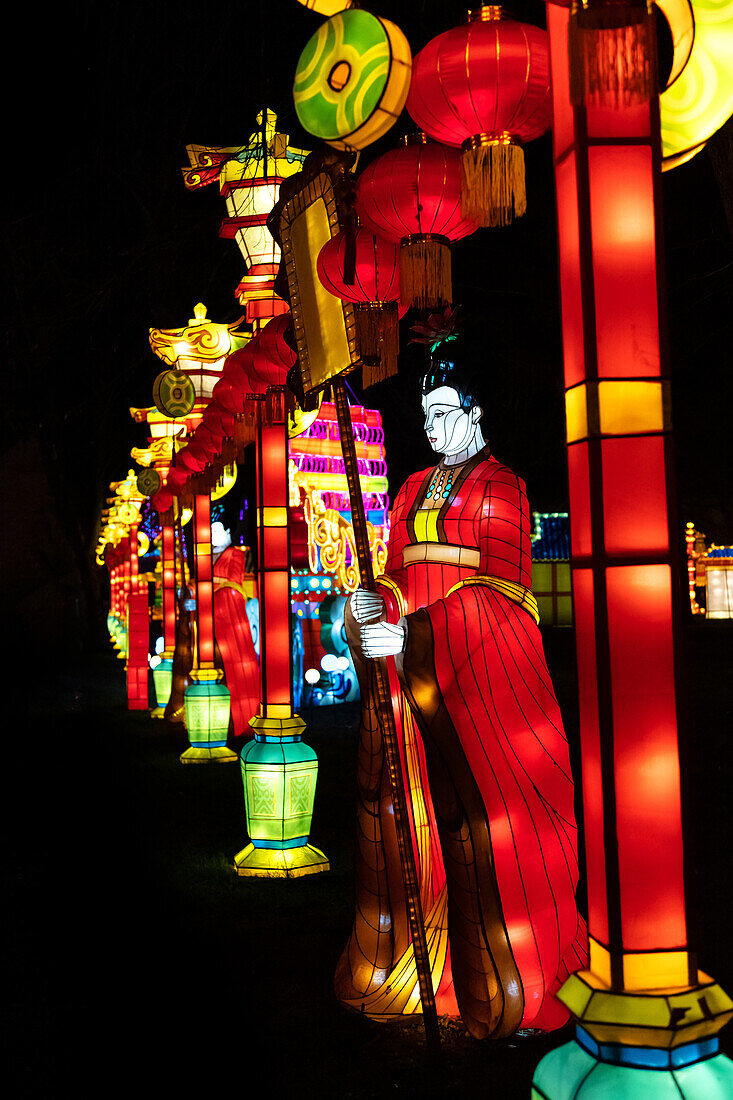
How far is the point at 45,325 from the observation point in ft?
36.0

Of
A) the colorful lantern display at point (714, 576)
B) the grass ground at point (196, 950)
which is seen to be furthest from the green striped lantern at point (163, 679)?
the colorful lantern display at point (714, 576)

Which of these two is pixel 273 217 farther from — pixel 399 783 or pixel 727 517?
pixel 727 517

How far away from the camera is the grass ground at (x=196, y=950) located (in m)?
3.67

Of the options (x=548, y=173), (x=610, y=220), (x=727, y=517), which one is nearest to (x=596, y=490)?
Answer: (x=610, y=220)

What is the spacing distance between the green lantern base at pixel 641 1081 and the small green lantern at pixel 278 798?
440 centimetres

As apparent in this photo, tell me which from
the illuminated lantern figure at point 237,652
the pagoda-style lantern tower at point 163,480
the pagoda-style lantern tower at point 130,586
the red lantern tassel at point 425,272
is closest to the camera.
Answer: the red lantern tassel at point 425,272

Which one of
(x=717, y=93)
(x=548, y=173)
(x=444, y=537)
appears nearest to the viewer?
(x=717, y=93)

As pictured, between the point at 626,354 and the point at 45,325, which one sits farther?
the point at 45,325

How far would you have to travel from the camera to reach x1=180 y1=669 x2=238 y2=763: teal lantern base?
1148cm

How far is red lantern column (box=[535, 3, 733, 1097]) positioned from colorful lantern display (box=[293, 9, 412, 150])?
0.70 meters

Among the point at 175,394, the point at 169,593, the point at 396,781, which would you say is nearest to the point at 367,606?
the point at 396,781

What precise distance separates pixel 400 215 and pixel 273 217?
1.25 metres

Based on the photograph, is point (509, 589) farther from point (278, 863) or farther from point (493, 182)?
point (278, 863)

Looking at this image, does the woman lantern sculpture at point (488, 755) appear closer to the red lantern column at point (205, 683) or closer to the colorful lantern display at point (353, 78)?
the colorful lantern display at point (353, 78)
